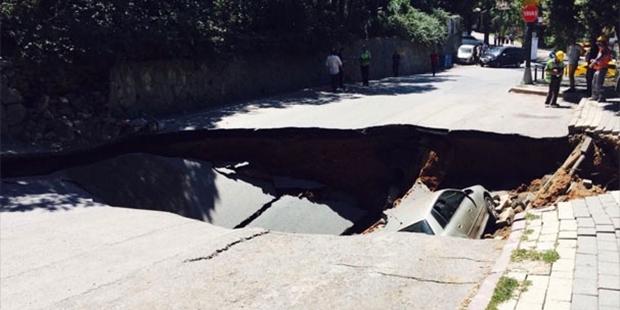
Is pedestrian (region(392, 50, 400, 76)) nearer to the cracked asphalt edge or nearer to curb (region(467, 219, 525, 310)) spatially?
the cracked asphalt edge

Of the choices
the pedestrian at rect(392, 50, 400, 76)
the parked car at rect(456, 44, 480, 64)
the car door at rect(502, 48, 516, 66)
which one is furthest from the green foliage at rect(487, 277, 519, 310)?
the parked car at rect(456, 44, 480, 64)

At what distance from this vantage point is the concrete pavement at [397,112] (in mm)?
13406

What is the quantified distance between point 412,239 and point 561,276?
2117 mm

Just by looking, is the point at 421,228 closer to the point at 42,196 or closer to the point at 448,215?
the point at 448,215

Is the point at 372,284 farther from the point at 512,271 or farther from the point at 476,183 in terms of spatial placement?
the point at 476,183

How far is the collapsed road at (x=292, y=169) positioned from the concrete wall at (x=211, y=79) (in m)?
2.42

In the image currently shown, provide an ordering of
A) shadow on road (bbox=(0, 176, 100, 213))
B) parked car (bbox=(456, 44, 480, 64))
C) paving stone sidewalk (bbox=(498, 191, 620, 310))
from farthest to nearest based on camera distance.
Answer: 1. parked car (bbox=(456, 44, 480, 64))
2. shadow on road (bbox=(0, 176, 100, 213))
3. paving stone sidewalk (bbox=(498, 191, 620, 310))

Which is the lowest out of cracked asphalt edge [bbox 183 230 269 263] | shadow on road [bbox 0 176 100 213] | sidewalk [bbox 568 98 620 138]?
cracked asphalt edge [bbox 183 230 269 263]

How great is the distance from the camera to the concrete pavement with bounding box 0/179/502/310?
5.71 metres

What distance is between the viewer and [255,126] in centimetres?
1416

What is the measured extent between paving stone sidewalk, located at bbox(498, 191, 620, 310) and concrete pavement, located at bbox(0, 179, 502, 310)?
539 millimetres

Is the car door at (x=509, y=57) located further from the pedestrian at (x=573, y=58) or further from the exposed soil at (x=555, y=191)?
the exposed soil at (x=555, y=191)

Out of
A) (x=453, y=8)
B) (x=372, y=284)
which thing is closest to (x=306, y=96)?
(x=372, y=284)

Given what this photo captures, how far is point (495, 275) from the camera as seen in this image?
5570 mm
